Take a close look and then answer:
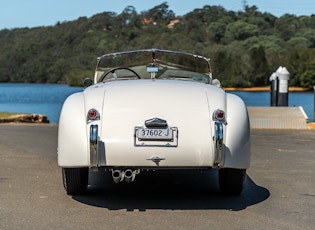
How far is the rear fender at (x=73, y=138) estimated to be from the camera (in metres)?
5.54

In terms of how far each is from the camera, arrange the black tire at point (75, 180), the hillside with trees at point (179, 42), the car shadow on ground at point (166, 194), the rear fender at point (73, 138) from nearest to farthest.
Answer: the rear fender at point (73, 138)
the car shadow on ground at point (166, 194)
the black tire at point (75, 180)
the hillside with trees at point (179, 42)

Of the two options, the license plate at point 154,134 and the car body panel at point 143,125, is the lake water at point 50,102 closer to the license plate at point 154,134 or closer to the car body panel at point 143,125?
the car body panel at point 143,125

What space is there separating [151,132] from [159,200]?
860 mm

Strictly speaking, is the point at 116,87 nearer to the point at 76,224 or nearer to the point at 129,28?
the point at 76,224

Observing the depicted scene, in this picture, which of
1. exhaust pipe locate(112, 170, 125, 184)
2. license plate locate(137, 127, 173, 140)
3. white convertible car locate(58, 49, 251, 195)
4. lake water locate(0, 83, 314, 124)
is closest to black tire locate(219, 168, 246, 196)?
white convertible car locate(58, 49, 251, 195)

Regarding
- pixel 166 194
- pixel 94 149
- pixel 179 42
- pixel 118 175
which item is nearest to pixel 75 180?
pixel 118 175

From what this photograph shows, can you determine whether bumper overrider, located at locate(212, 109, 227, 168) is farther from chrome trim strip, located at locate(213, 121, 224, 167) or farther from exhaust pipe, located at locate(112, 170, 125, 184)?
exhaust pipe, located at locate(112, 170, 125, 184)

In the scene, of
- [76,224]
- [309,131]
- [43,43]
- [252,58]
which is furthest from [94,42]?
[76,224]

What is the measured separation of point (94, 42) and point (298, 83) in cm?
4967

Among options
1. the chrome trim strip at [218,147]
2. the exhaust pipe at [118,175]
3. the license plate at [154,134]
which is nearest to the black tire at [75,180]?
the exhaust pipe at [118,175]

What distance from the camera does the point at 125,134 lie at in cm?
546

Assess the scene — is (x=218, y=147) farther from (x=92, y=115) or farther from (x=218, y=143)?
(x=92, y=115)

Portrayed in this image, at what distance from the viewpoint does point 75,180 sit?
19.8 ft

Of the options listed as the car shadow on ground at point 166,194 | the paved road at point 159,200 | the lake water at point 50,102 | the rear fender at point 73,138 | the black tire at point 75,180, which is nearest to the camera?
the paved road at point 159,200
